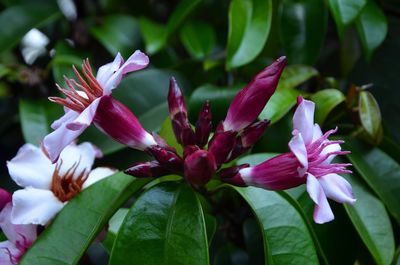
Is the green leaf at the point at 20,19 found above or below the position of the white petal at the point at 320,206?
above

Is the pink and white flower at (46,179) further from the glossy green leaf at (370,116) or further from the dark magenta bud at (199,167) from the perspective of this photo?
the glossy green leaf at (370,116)

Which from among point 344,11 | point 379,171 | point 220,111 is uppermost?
point 344,11

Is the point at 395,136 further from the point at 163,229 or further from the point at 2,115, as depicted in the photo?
the point at 2,115

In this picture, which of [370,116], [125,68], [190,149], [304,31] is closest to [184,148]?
[190,149]

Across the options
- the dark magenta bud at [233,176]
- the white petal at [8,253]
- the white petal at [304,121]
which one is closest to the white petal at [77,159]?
the white petal at [8,253]

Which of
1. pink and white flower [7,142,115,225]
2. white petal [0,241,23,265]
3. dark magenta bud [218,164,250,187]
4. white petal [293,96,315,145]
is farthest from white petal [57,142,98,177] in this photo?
white petal [293,96,315,145]

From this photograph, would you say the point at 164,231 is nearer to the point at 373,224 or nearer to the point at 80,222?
the point at 80,222

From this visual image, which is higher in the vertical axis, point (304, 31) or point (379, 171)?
point (304, 31)

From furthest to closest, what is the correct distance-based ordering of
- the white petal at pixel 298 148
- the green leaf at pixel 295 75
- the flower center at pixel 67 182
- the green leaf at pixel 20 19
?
the green leaf at pixel 20 19, the green leaf at pixel 295 75, the flower center at pixel 67 182, the white petal at pixel 298 148
